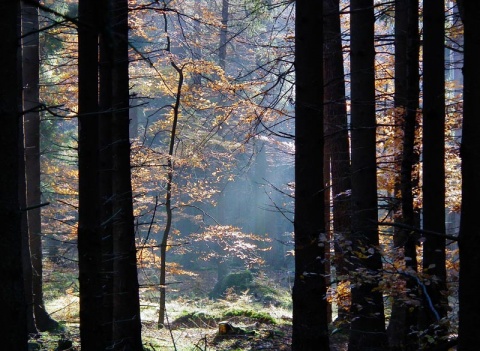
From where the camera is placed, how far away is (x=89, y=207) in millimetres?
5016

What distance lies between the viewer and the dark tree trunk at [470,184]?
2922mm

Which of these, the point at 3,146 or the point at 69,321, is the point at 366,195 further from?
the point at 69,321

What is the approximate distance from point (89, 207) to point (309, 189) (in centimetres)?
236

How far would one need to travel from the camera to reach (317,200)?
234 inches

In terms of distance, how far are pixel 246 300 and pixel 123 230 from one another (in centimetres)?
1326

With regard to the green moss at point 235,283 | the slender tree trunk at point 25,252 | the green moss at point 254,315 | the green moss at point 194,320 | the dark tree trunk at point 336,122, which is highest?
the dark tree trunk at point 336,122

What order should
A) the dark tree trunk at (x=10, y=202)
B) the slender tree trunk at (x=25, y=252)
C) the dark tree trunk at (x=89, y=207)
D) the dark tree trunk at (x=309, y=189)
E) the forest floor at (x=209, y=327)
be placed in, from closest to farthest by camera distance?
the dark tree trunk at (x=10, y=202)
the dark tree trunk at (x=89, y=207)
the dark tree trunk at (x=309, y=189)
the forest floor at (x=209, y=327)
the slender tree trunk at (x=25, y=252)

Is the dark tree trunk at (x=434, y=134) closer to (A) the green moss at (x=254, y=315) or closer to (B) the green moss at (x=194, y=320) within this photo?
(A) the green moss at (x=254, y=315)

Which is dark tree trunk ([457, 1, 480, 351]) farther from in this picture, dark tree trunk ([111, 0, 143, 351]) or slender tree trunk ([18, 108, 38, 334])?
slender tree trunk ([18, 108, 38, 334])

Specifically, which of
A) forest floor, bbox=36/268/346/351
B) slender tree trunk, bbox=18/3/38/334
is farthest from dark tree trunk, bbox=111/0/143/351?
slender tree trunk, bbox=18/3/38/334

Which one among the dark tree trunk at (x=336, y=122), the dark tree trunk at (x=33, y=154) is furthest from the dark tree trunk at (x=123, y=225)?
the dark tree trunk at (x=33, y=154)

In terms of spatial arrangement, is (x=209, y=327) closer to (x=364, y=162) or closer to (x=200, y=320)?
(x=200, y=320)

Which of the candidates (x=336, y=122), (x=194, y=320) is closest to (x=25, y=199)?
(x=194, y=320)

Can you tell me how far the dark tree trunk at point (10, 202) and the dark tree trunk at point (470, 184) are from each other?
2724mm
